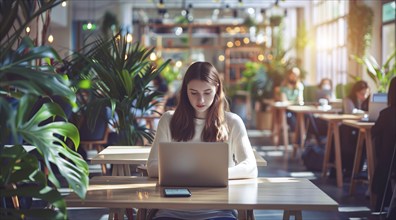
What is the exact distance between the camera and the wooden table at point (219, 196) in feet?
9.52

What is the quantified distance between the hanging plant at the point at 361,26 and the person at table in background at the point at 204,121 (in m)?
9.47

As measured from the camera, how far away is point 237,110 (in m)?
19.1

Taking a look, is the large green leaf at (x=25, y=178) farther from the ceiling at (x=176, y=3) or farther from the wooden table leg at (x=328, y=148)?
the ceiling at (x=176, y=3)

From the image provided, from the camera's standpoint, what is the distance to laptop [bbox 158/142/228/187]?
318 cm

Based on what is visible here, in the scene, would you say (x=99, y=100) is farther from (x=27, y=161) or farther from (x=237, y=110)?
(x=237, y=110)

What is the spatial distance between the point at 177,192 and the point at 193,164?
0.19 metres

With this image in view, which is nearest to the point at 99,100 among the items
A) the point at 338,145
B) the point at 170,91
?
the point at 338,145

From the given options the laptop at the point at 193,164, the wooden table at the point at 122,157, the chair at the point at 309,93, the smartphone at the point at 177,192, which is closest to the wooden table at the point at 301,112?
the chair at the point at 309,93

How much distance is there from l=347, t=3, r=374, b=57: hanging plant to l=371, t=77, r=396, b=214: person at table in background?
262 inches

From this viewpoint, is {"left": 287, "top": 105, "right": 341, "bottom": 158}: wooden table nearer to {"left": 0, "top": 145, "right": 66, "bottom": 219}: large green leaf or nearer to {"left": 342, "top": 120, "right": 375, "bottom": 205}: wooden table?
{"left": 342, "top": 120, "right": 375, "bottom": 205}: wooden table

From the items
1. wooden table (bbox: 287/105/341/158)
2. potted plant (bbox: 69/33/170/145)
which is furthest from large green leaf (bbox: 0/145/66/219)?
wooden table (bbox: 287/105/341/158)

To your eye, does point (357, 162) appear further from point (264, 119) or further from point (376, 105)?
point (264, 119)

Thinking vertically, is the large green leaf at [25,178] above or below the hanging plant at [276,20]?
below

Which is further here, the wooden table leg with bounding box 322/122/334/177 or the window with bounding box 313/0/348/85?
the window with bounding box 313/0/348/85
